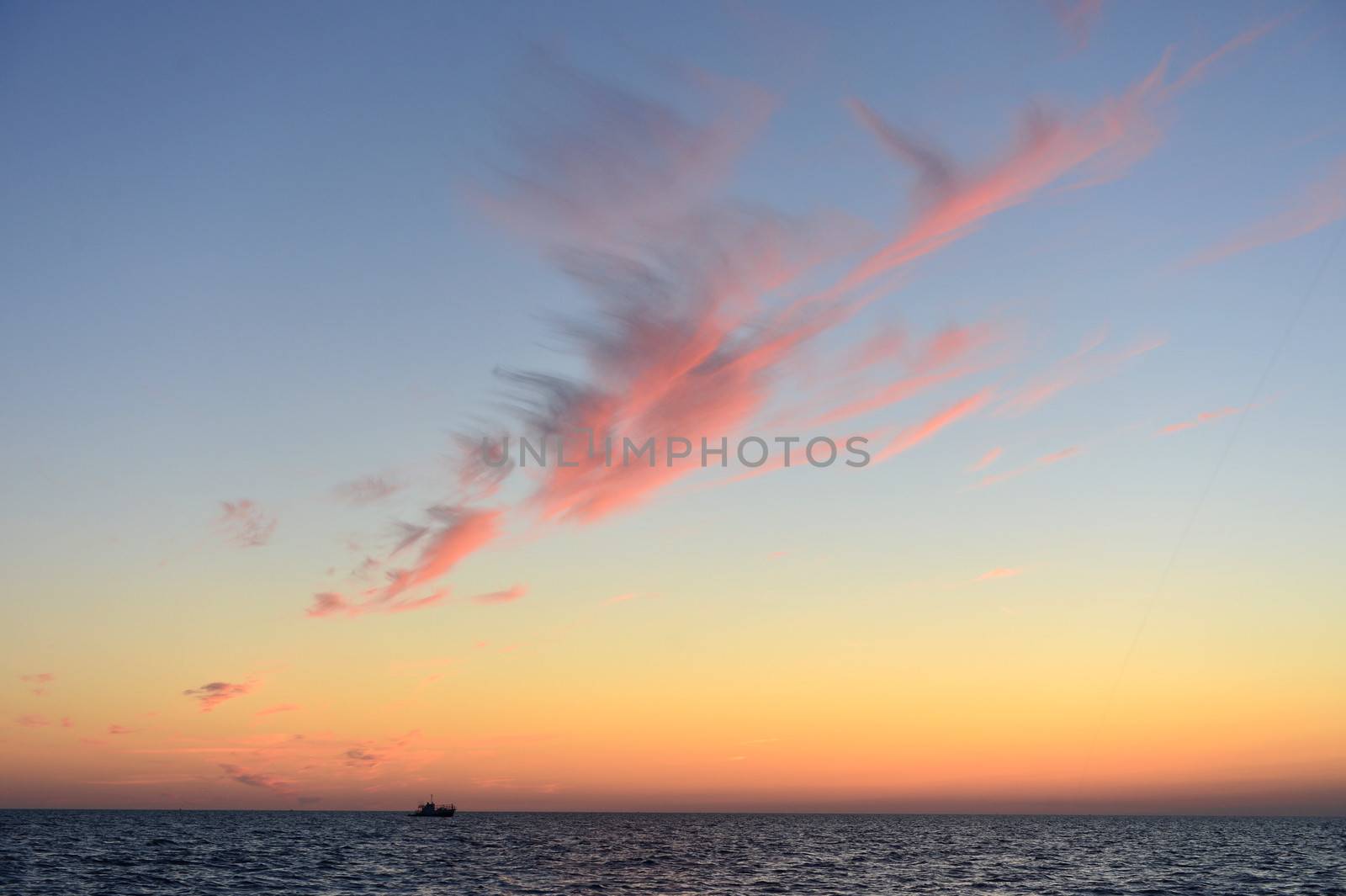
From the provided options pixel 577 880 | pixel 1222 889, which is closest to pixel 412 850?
pixel 577 880

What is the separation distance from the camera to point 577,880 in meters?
83.6

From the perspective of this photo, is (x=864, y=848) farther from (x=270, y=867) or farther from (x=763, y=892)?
Result: (x=270, y=867)

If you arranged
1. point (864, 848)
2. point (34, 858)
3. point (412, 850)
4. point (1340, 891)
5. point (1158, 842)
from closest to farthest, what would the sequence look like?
Result: point (1340, 891)
point (34, 858)
point (412, 850)
point (864, 848)
point (1158, 842)

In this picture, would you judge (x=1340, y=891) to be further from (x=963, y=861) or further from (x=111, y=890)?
(x=111, y=890)

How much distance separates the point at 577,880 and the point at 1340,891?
61151mm

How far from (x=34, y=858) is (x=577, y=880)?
6470cm

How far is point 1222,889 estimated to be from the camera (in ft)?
273

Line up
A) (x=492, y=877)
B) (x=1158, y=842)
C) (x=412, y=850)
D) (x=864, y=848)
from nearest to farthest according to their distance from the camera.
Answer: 1. (x=492, y=877)
2. (x=412, y=850)
3. (x=864, y=848)
4. (x=1158, y=842)

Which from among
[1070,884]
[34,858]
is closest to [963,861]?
[1070,884]

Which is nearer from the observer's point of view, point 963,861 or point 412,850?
point 963,861

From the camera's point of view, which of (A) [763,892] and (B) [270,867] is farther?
(B) [270,867]

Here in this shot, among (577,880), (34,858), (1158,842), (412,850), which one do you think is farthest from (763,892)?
(1158,842)

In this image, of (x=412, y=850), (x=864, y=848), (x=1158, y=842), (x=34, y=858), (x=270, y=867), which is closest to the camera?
(x=270, y=867)

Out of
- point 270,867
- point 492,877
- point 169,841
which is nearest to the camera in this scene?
point 492,877
